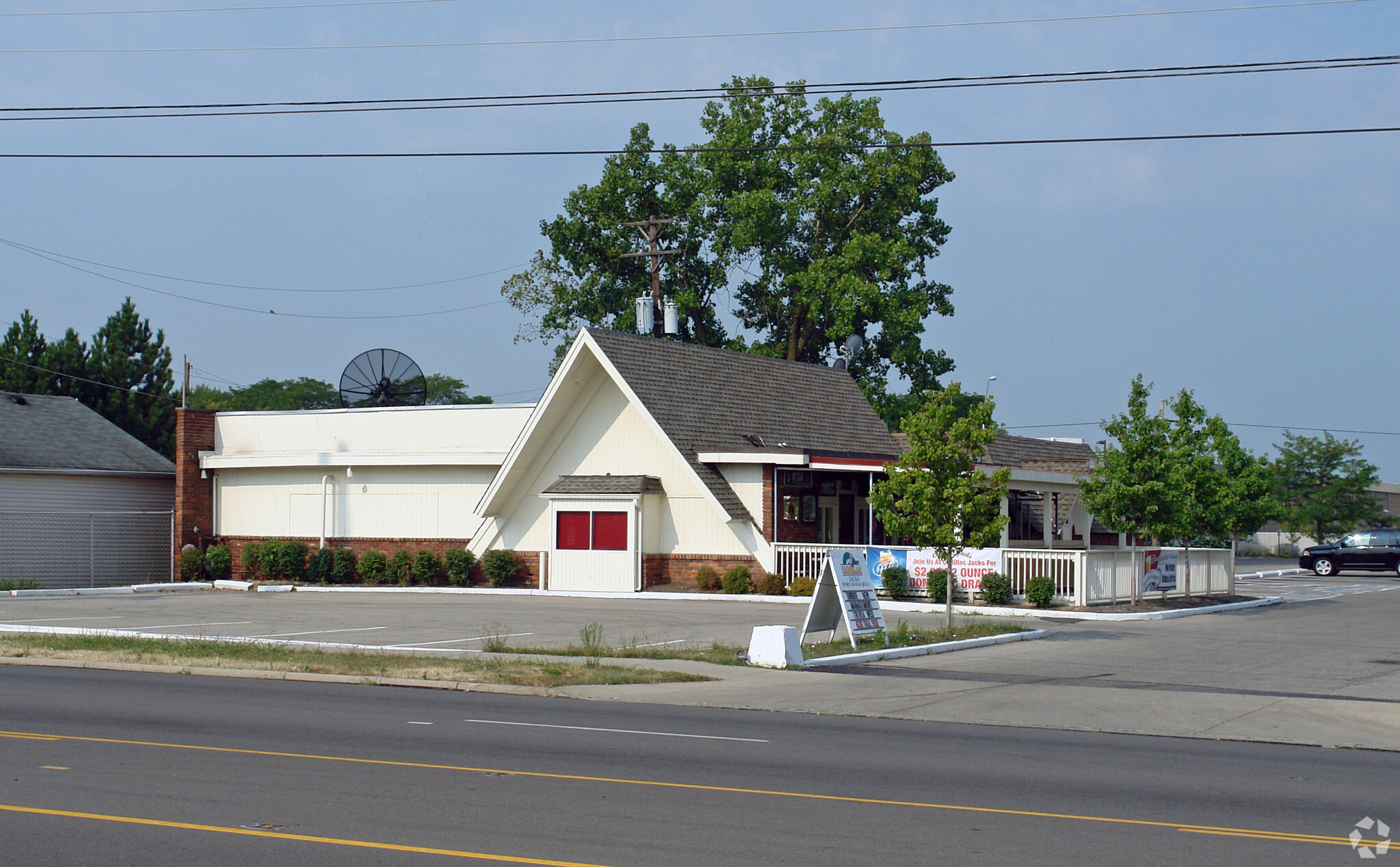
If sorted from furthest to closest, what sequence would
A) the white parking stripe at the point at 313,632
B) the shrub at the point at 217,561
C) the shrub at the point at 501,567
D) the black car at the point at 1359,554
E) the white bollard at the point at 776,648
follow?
the black car at the point at 1359,554 → the shrub at the point at 217,561 → the shrub at the point at 501,567 → the white parking stripe at the point at 313,632 → the white bollard at the point at 776,648

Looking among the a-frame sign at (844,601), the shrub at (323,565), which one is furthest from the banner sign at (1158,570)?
the shrub at (323,565)

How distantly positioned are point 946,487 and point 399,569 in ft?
60.8

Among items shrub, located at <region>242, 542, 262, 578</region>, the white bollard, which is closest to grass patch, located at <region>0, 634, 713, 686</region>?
the white bollard

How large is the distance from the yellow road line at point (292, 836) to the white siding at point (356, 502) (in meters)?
28.1

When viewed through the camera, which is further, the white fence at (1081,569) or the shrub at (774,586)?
the shrub at (774,586)

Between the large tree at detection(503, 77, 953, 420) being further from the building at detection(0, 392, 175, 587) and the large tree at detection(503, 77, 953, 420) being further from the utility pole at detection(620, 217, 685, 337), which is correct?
the building at detection(0, 392, 175, 587)

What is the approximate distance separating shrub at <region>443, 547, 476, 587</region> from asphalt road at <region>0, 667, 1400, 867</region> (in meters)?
21.0

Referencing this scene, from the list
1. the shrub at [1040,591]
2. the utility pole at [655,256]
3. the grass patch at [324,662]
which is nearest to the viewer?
the grass patch at [324,662]

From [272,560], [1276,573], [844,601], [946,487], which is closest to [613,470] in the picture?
[272,560]

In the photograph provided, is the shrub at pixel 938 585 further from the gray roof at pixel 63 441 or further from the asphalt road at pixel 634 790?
the gray roof at pixel 63 441

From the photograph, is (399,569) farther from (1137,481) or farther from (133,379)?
(133,379)

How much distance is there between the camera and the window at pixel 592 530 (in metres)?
33.2

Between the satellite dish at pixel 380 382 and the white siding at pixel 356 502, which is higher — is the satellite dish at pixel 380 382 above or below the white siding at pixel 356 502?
above

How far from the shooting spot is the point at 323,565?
1460 inches
